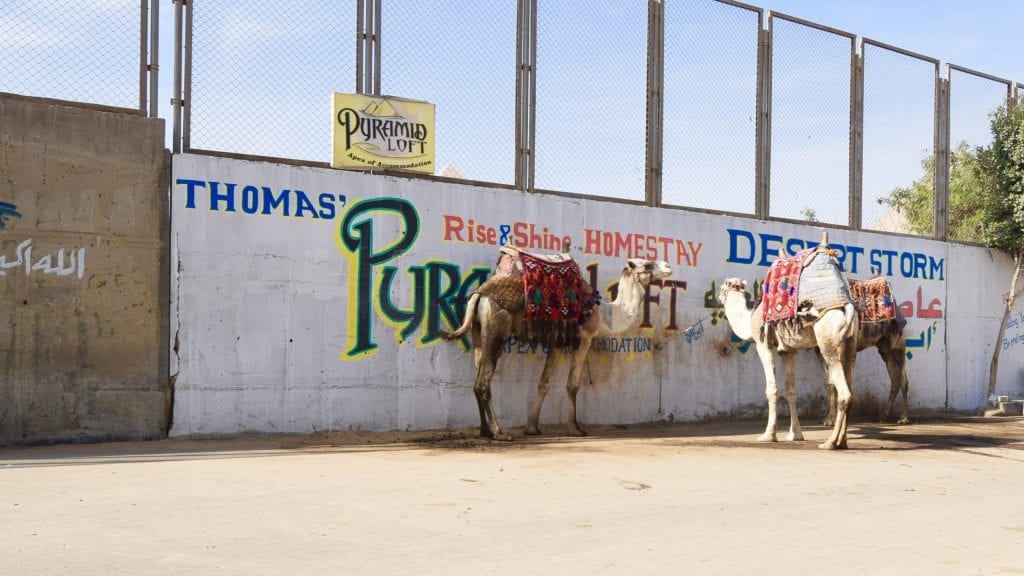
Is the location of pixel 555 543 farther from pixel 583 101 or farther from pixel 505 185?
pixel 583 101

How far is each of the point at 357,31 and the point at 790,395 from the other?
7.74 meters

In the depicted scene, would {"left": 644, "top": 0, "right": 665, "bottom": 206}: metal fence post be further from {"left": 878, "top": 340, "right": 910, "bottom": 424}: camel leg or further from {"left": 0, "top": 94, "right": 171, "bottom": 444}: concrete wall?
{"left": 0, "top": 94, "right": 171, "bottom": 444}: concrete wall

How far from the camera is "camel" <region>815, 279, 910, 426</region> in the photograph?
1638cm

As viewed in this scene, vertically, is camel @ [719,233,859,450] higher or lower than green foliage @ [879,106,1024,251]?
lower

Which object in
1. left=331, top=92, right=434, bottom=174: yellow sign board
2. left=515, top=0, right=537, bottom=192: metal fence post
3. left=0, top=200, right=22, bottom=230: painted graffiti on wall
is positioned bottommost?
left=0, top=200, right=22, bottom=230: painted graffiti on wall

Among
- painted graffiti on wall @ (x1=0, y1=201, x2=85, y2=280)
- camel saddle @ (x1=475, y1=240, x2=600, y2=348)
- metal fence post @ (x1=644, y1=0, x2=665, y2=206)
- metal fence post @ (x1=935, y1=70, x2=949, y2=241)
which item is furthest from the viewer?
metal fence post @ (x1=935, y1=70, x2=949, y2=241)

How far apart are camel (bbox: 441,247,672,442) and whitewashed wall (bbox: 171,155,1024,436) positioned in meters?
0.72

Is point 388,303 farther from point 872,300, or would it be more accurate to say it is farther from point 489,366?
point 872,300

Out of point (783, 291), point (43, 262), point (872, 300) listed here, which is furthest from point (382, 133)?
point (872, 300)

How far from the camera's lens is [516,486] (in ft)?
28.2

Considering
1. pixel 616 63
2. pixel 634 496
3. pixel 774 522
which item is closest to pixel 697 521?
pixel 774 522

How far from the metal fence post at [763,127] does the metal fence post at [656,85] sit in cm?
224

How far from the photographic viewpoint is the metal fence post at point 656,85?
1675 centimetres

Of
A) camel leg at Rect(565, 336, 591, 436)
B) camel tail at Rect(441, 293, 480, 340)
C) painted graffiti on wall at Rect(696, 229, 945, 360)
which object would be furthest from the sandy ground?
painted graffiti on wall at Rect(696, 229, 945, 360)
